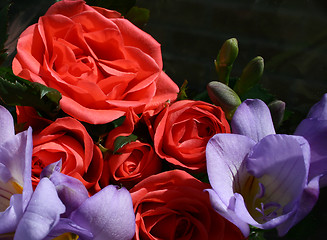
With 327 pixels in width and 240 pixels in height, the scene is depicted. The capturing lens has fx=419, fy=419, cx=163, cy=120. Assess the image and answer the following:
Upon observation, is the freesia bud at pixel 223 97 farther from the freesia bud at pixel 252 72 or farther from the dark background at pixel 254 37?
the dark background at pixel 254 37

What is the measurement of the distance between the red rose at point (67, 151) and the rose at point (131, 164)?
0.04 ft

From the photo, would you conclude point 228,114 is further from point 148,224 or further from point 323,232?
point 323,232

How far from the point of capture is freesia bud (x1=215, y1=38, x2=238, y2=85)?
0.45 meters

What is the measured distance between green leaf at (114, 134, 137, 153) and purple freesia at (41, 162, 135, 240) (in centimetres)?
5

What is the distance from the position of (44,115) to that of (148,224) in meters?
0.14

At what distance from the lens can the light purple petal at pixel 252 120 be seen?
36cm

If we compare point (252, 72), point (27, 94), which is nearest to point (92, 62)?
point (27, 94)

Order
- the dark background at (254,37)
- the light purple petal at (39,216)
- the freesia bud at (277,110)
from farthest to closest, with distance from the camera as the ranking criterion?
the dark background at (254,37), the freesia bud at (277,110), the light purple petal at (39,216)

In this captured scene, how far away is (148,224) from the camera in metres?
0.36

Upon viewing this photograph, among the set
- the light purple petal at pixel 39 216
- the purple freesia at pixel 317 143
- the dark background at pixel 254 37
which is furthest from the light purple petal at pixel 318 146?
the dark background at pixel 254 37

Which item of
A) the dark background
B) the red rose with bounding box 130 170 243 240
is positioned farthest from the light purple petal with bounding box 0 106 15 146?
the dark background

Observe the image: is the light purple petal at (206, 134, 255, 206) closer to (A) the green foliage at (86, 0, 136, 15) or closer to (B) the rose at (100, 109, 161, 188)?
(B) the rose at (100, 109, 161, 188)

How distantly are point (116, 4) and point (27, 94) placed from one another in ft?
0.55

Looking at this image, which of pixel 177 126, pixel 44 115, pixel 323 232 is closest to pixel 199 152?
pixel 177 126
